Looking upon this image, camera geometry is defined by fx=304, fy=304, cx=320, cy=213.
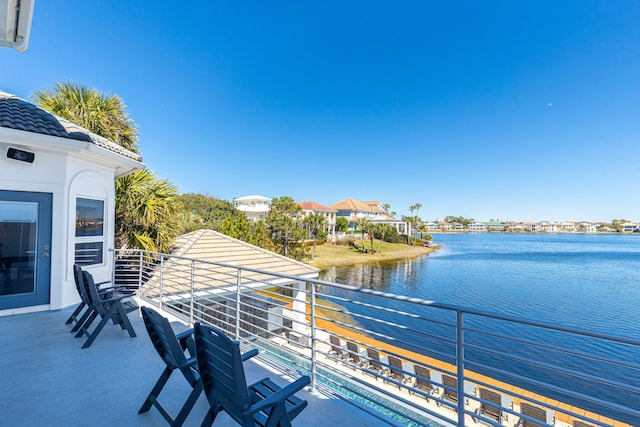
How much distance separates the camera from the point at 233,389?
5.18 ft

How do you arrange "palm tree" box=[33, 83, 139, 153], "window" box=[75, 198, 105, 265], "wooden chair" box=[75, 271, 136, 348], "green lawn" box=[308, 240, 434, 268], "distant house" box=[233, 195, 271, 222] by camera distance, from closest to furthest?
1. "wooden chair" box=[75, 271, 136, 348]
2. "window" box=[75, 198, 105, 265]
3. "palm tree" box=[33, 83, 139, 153]
4. "green lawn" box=[308, 240, 434, 268]
5. "distant house" box=[233, 195, 271, 222]

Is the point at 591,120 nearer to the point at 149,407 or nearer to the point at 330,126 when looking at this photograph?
the point at 330,126

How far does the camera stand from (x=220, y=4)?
12805 mm

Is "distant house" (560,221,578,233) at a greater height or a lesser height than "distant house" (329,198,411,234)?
lesser

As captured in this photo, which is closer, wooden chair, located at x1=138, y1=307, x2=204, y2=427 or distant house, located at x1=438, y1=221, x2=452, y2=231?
wooden chair, located at x1=138, y1=307, x2=204, y2=427

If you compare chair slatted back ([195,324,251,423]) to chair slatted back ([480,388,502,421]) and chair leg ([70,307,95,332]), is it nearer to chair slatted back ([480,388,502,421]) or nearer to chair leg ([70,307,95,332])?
chair leg ([70,307,95,332])

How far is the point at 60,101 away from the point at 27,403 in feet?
33.8

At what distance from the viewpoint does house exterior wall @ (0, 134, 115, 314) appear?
4.58 m

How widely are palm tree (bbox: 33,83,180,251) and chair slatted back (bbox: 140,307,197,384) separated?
658 centimetres

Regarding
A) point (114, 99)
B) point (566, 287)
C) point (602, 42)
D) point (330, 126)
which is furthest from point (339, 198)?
point (114, 99)

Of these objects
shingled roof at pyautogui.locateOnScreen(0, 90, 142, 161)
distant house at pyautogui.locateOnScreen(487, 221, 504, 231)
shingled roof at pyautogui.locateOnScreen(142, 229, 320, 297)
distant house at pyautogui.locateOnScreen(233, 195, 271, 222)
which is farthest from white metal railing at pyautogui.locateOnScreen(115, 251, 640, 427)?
distant house at pyautogui.locateOnScreen(487, 221, 504, 231)

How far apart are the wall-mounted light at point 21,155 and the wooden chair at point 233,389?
491 cm

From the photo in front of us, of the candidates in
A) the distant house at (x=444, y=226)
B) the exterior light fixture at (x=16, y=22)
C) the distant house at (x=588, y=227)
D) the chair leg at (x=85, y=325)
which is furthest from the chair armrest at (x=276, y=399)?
the distant house at (x=588, y=227)

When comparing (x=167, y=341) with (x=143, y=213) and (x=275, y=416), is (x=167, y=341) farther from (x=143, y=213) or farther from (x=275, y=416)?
(x=143, y=213)
